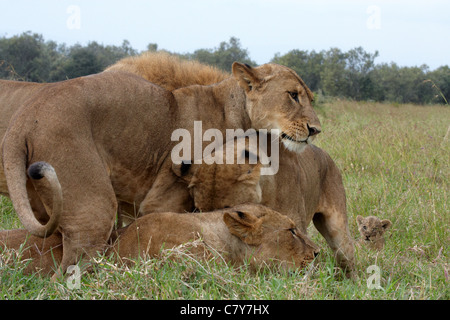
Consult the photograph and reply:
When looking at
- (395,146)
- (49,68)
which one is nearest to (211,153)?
(395,146)

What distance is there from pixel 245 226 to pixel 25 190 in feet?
3.86

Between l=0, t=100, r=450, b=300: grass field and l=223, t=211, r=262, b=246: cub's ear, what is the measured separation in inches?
6.8

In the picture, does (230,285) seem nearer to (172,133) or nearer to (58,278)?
(58,278)

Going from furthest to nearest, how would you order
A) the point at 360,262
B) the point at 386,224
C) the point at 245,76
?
the point at 386,224, the point at 360,262, the point at 245,76

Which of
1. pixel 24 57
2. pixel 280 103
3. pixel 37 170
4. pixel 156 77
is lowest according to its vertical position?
pixel 37 170

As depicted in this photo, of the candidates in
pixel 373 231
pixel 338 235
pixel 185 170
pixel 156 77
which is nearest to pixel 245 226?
pixel 185 170

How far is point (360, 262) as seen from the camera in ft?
14.3

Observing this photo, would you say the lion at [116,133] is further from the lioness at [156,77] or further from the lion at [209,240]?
the lioness at [156,77]

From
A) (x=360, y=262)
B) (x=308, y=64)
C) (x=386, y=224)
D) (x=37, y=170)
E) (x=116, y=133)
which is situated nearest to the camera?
(x=37, y=170)

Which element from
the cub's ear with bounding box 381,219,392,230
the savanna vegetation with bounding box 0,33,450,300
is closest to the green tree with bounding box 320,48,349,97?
the savanna vegetation with bounding box 0,33,450,300

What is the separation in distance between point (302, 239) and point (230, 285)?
28.0 inches

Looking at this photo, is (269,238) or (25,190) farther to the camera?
(269,238)

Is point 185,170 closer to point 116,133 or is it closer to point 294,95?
point 116,133

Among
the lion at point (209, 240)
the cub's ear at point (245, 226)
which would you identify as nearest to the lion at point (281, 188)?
the lion at point (209, 240)
